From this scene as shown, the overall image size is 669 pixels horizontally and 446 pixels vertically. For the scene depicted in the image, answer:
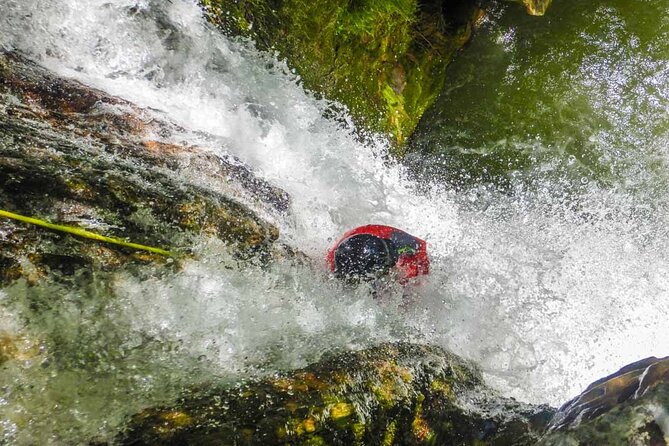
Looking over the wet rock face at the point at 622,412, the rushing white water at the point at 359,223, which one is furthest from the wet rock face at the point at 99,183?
the wet rock face at the point at 622,412

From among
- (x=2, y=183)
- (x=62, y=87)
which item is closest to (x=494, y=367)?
(x=2, y=183)

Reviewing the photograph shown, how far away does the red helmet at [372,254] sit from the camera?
3012mm

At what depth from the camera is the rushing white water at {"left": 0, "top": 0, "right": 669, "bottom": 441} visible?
2672mm

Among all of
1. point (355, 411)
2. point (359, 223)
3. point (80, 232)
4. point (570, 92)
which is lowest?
point (355, 411)

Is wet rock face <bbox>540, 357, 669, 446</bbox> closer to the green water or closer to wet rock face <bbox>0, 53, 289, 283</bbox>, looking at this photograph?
wet rock face <bbox>0, 53, 289, 283</bbox>

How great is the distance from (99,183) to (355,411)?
166 cm

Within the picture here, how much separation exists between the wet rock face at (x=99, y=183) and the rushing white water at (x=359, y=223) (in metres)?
0.22

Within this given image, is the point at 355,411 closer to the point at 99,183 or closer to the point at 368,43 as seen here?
the point at 99,183

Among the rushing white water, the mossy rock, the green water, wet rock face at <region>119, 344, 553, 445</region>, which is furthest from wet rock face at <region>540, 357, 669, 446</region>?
the mossy rock

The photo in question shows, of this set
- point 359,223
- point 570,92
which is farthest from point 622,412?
point 570,92

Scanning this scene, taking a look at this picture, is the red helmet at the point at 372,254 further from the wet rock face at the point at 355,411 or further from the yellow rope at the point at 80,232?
the yellow rope at the point at 80,232

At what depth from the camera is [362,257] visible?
3.04 meters

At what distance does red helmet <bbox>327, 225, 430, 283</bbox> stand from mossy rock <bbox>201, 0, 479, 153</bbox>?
4.04ft

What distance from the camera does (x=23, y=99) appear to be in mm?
2557
